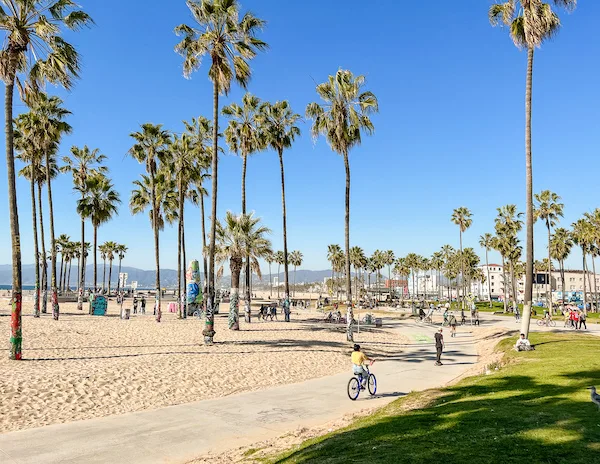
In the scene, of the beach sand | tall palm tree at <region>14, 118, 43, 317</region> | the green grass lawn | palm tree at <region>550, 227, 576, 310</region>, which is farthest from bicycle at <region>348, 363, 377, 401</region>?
palm tree at <region>550, 227, 576, 310</region>

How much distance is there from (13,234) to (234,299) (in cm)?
1342

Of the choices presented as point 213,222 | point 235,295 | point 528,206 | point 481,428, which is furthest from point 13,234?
point 528,206

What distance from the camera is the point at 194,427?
996 centimetres

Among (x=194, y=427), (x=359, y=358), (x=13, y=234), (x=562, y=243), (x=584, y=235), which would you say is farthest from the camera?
(x=562, y=243)

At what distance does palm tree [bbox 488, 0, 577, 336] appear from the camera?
19844 millimetres

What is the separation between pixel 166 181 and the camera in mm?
39844

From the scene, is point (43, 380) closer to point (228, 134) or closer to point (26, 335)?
point (26, 335)

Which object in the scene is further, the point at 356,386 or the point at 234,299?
the point at 234,299

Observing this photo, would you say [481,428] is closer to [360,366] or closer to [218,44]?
[360,366]

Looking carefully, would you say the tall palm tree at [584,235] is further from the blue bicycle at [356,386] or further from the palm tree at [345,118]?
the blue bicycle at [356,386]

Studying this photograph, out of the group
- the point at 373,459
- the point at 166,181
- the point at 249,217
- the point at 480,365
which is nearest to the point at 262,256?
the point at 249,217

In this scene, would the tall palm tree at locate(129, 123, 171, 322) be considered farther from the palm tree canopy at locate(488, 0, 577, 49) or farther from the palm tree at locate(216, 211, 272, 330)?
the palm tree canopy at locate(488, 0, 577, 49)

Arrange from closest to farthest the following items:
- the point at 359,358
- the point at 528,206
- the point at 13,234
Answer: the point at 359,358 → the point at 13,234 → the point at 528,206

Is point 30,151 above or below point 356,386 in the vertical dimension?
above
